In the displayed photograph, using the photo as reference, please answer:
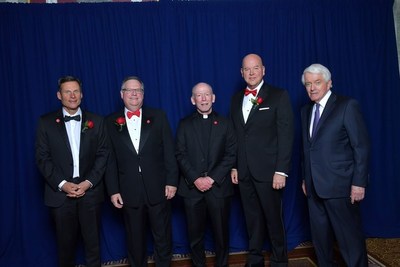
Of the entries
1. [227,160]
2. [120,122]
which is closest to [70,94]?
[120,122]

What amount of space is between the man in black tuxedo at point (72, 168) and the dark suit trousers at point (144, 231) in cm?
29

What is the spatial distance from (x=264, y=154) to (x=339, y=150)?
68 cm

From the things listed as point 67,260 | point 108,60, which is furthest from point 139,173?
point 108,60

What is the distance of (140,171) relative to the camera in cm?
333

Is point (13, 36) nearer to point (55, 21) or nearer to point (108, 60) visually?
point (55, 21)

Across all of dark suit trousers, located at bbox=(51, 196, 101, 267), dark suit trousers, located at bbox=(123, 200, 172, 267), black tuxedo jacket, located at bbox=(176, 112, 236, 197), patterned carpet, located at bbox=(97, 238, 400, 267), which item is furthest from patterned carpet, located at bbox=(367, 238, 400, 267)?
dark suit trousers, located at bbox=(51, 196, 101, 267)

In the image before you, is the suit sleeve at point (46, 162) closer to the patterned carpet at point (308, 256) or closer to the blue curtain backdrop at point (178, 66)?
the blue curtain backdrop at point (178, 66)

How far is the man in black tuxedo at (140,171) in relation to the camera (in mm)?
3324

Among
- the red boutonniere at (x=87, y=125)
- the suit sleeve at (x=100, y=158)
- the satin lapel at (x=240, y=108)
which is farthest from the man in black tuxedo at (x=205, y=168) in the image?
the red boutonniere at (x=87, y=125)

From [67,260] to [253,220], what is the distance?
164cm

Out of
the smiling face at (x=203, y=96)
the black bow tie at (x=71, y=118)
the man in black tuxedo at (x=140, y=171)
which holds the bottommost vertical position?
the man in black tuxedo at (x=140, y=171)

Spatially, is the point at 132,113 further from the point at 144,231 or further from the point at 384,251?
the point at 384,251

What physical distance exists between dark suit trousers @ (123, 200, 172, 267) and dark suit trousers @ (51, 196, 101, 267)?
Result: 11.1 inches

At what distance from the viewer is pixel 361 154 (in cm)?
281
